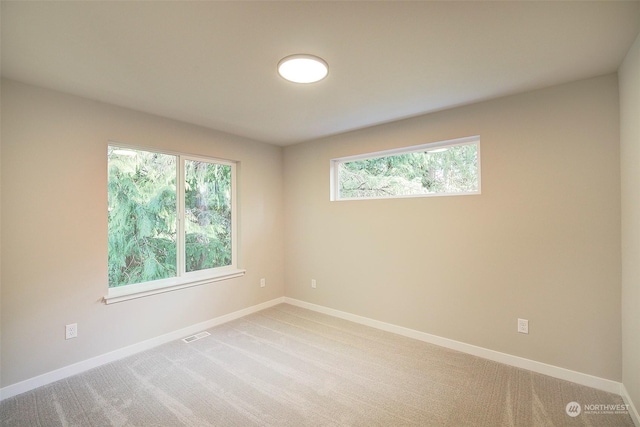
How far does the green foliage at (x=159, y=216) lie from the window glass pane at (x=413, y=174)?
169 centimetres

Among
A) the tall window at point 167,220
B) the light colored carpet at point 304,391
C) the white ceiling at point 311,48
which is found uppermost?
the white ceiling at point 311,48

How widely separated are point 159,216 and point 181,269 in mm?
677

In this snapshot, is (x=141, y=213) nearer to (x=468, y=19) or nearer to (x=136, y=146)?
(x=136, y=146)

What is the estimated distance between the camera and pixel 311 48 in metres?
1.78

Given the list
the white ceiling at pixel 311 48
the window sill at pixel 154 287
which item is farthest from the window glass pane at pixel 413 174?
the window sill at pixel 154 287

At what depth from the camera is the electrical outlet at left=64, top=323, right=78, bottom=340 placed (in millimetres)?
2379

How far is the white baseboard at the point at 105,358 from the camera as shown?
84.2 inches

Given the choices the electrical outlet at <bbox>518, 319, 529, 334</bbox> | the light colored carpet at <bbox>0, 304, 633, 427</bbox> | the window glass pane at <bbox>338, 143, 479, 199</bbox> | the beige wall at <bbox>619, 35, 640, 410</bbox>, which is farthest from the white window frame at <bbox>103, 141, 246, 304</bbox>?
the beige wall at <bbox>619, 35, 640, 410</bbox>

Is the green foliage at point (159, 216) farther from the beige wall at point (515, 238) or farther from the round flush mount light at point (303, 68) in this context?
the round flush mount light at point (303, 68)

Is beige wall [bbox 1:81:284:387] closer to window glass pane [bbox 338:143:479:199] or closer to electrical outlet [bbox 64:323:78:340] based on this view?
electrical outlet [bbox 64:323:78:340]

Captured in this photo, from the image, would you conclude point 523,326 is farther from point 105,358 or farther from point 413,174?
point 105,358

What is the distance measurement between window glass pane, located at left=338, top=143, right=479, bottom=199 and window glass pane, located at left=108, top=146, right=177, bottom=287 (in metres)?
2.15

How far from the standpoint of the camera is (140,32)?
5.29 ft

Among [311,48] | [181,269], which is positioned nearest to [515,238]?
[311,48]
